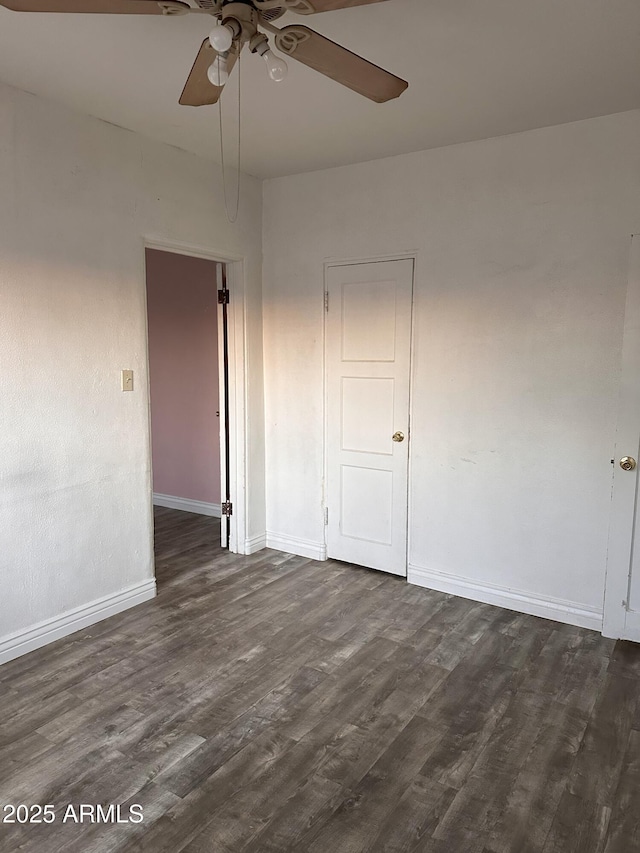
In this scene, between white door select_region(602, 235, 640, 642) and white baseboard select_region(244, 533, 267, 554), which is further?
white baseboard select_region(244, 533, 267, 554)

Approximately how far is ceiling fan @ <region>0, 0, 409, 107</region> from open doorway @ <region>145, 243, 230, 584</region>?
10.1 feet

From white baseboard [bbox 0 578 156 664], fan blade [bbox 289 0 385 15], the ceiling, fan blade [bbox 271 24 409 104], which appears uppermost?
the ceiling

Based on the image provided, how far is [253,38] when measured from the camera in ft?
5.61

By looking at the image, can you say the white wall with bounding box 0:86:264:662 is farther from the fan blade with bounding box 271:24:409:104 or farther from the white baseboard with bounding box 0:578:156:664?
the fan blade with bounding box 271:24:409:104

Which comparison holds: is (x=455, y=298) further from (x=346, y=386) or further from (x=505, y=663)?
(x=505, y=663)

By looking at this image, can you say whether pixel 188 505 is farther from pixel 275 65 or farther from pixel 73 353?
pixel 275 65

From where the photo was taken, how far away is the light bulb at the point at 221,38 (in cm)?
156

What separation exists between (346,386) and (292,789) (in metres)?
2.44

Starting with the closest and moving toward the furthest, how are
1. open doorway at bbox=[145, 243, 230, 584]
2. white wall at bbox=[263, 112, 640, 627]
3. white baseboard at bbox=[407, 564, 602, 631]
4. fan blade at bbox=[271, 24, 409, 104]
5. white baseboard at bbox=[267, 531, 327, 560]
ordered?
fan blade at bbox=[271, 24, 409, 104], white wall at bbox=[263, 112, 640, 627], white baseboard at bbox=[407, 564, 602, 631], white baseboard at bbox=[267, 531, 327, 560], open doorway at bbox=[145, 243, 230, 584]

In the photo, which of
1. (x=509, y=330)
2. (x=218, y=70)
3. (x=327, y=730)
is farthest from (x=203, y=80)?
(x=327, y=730)

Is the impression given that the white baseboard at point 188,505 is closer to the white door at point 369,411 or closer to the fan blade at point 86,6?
the white door at point 369,411

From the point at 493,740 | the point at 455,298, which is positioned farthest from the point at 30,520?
the point at 455,298

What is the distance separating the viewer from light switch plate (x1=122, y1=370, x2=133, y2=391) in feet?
10.6

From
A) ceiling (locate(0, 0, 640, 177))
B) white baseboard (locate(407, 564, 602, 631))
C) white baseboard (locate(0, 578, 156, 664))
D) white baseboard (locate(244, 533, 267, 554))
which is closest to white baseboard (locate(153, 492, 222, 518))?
white baseboard (locate(244, 533, 267, 554))
